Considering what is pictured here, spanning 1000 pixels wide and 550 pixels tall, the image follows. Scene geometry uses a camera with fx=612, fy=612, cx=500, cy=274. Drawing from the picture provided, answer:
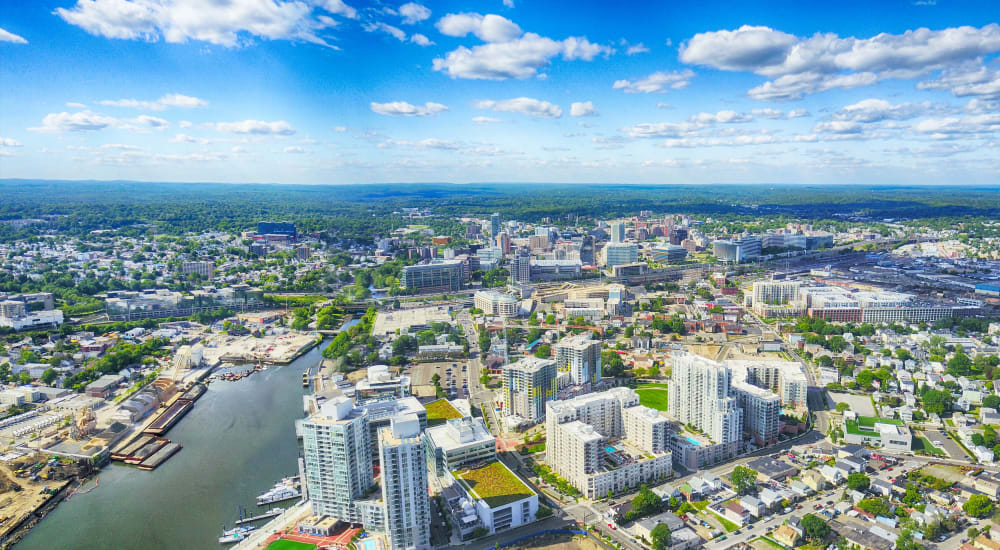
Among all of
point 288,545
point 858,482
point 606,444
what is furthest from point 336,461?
point 858,482

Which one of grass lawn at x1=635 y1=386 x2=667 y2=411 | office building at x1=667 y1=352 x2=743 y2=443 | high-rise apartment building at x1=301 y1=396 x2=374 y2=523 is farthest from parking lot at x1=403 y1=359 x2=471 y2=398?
high-rise apartment building at x1=301 y1=396 x2=374 y2=523

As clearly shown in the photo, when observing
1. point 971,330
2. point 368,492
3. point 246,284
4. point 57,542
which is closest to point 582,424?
point 368,492

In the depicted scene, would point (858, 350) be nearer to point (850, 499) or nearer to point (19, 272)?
point (850, 499)

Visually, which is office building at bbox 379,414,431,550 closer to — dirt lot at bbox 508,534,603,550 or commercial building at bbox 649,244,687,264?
dirt lot at bbox 508,534,603,550

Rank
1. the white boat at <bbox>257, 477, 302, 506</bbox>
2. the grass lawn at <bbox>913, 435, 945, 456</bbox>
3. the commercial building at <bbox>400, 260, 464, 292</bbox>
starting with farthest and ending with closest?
the commercial building at <bbox>400, 260, 464, 292</bbox> → the grass lawn at <bbox>913, 435, 945, 456</bbox> → the white boat at <bbox>257, 477, 302, 506</bbox>

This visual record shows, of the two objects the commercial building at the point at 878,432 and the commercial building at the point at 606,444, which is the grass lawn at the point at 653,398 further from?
the commercial building at the point at 878,432

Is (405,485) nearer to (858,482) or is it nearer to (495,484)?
(495,484)
